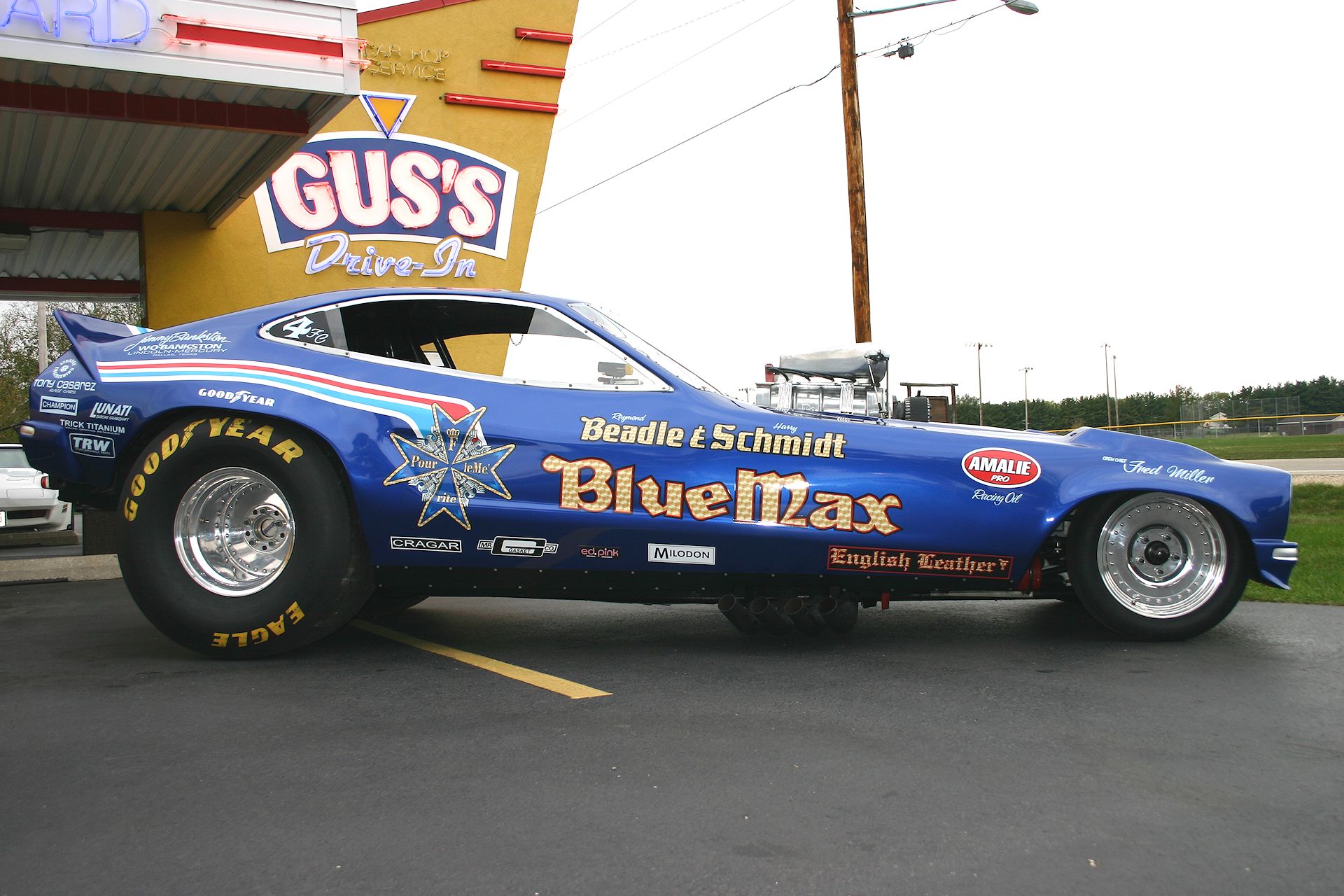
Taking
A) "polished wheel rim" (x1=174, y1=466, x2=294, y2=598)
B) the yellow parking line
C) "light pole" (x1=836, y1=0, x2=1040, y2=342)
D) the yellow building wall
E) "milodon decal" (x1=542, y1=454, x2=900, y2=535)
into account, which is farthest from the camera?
"light pole" (x1=836, y1=0, x2=1040, y2=342)

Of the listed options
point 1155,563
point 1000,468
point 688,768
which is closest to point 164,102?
point 1000,468

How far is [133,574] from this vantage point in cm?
457

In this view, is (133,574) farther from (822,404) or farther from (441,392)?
(822,404)

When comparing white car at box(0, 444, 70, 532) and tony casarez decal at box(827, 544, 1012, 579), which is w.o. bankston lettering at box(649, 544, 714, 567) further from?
white car at box(0, 444, 70, 532)

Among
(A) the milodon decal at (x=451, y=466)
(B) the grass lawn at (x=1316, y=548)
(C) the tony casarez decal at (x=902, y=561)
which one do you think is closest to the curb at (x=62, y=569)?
(A) the milodon decal at (x=451, y=466)

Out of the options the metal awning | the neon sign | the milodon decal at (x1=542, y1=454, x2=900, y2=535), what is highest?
the neon sign

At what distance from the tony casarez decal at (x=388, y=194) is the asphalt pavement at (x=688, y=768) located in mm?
7363

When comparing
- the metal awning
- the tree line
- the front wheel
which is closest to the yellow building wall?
the metal awning

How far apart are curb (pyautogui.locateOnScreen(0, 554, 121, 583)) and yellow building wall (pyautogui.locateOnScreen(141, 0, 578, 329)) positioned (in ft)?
10.6

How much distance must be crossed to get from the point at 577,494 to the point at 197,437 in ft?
5.57

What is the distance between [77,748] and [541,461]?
2000mm

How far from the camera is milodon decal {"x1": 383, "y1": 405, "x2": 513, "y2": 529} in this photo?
4.54 metres

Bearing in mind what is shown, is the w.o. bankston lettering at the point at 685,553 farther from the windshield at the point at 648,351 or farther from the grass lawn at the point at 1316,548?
the grass lawn at the point at 1316,548

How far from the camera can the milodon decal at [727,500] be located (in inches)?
177
